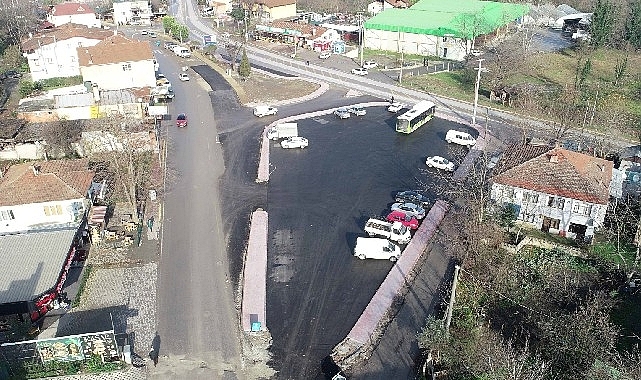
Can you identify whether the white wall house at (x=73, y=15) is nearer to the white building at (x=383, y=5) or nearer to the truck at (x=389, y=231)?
the white building at (x=383, y=5)

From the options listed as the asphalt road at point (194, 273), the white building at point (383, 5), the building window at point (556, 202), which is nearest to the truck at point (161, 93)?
the asphalt road at point (194, 273)

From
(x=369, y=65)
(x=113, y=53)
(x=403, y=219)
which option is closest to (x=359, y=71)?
(x=369, y=65)

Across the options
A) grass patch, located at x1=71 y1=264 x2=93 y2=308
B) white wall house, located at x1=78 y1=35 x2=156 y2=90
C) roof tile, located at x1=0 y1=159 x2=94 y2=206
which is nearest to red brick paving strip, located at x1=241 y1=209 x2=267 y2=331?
grass patch, located at x1=71 y1=264 x2=93 y2=308

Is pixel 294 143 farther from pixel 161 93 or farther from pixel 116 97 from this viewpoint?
pixel 161 93

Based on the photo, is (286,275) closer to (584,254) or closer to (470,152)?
(584,254)

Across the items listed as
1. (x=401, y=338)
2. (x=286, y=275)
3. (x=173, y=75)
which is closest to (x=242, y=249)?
(x=286, y=275)
